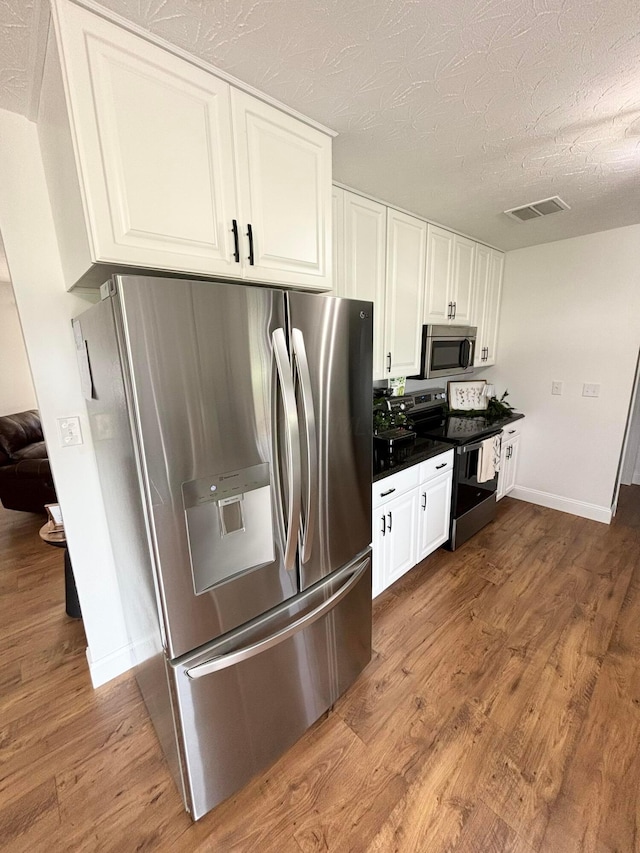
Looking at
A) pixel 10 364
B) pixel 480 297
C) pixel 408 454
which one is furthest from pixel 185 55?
pixel 10 364

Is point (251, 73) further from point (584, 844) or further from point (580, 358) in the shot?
point (580, 358)

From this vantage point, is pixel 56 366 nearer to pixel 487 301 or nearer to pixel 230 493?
pixel 230 493

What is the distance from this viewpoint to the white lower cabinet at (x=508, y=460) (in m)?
3.24

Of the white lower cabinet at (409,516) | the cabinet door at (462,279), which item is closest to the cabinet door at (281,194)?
the white lower cabinet at (409,516)

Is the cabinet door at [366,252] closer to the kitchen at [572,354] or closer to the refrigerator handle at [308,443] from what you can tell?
the refrigerator handle at [308,443]

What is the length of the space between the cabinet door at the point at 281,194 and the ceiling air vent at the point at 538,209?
5.09 feet

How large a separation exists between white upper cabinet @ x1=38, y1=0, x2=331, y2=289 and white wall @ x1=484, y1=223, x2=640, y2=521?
2722 mm

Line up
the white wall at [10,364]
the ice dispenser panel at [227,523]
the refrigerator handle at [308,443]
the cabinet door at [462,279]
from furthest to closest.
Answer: the white wall at [10,364]
the cabinet door at [462,279]
the refrigerator handle at [308,443]
the ice dispenser panel at [227,523]

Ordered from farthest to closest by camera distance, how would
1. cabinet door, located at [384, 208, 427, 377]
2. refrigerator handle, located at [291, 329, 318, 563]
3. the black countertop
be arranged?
cabinet door, located at [384, 208, 427, 377]
the black countertop
refrigerator handle, located at [291, 329, 318, 563]

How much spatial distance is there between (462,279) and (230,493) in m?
2.73

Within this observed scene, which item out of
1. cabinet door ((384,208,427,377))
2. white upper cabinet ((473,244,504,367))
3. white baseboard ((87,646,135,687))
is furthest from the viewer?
white upper cabinet ((473,244,504,367))

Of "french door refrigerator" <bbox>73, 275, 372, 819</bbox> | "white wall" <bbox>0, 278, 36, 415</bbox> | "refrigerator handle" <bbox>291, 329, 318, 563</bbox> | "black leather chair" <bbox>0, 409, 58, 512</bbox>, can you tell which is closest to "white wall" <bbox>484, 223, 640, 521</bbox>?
"french door refrigerator" <bbox>73, 275, 372, 819</bbox>

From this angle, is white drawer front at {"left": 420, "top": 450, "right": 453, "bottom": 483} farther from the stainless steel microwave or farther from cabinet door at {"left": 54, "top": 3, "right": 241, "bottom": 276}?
cabinet door at {"left": 54, "top": 3, "right": 241, "bottom": 276}

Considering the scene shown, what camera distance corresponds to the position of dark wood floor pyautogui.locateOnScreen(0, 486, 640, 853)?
3.95ft
